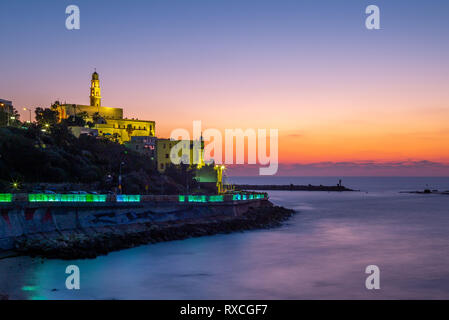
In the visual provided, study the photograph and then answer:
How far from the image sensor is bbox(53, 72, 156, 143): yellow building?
11375 centimetres

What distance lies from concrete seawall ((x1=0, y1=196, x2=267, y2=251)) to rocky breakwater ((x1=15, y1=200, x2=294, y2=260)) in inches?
22.8

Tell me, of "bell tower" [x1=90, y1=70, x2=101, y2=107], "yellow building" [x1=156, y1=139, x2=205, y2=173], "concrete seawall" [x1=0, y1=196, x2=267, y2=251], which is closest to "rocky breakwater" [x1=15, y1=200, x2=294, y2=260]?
"concrete seawall" [x1=0, y1=196, x2=267, y2=251]

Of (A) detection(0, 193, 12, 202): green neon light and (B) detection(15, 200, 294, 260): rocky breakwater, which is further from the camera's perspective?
(A) detection(0, 193, 12, 202): green neon light

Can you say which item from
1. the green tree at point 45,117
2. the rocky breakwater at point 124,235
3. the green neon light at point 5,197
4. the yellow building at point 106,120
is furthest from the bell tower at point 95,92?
the green neon light at point 5,197

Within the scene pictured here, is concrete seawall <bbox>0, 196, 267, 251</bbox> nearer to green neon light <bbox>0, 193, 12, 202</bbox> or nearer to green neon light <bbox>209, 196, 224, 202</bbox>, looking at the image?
green neon light <bbox>0, 193, 12, 202</bbox>

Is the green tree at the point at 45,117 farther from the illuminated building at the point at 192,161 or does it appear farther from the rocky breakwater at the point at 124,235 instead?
the rocky breakwater at the point at 124,235

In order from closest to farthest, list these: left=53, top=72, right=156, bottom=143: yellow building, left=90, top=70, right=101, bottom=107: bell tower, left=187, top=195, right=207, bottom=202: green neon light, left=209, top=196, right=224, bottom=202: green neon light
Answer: left=187, top=195, right=207, bottom=202: green neon light, left=209, top=196, right=224, bottom=202: green neon light, left=53, top=72, right=156, bottom=143: yellow building, left=90, top=70, right=101, bottom=107: bell tower

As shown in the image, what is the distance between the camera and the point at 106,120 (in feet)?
384

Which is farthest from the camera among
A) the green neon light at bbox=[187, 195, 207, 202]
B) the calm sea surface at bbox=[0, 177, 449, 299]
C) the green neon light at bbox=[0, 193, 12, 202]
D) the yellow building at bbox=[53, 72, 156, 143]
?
the yellow building at bbox=[53, 72, 156, 143]

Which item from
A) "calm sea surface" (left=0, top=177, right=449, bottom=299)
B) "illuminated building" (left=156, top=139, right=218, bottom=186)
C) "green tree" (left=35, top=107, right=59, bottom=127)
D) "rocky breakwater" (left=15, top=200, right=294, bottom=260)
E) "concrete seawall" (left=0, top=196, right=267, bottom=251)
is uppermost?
"green tree" (left=35, top=107, right=59, bottom=127)

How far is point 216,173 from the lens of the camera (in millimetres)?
100812

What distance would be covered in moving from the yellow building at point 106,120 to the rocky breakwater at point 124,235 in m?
61.3

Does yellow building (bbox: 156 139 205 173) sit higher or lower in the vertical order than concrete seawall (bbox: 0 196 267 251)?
higher
